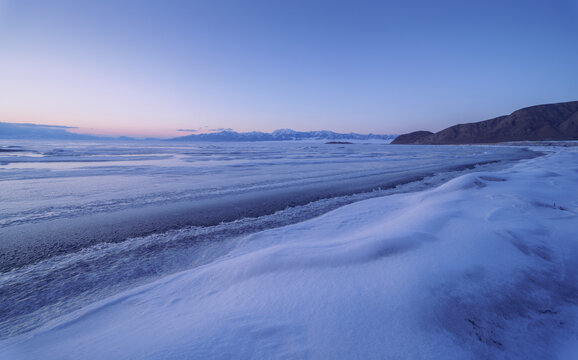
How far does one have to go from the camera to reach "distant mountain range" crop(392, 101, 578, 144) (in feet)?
300

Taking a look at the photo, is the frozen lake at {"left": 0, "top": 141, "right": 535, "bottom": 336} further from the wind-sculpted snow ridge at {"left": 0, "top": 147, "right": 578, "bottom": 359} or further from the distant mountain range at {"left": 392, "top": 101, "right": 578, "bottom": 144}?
the distant mountain range at {"left": 392, "top": 101, "right": 578, "bottom": 144}

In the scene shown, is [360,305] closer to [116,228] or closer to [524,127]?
[116,228]

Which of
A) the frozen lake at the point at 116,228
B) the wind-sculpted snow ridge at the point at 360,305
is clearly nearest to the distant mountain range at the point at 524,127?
the frozen lake at the point at 116,228

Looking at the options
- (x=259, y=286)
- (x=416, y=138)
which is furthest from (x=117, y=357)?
(x=416, y=138)

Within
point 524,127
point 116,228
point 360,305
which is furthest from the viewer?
point 524,127

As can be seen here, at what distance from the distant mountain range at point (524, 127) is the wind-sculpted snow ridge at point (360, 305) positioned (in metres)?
122

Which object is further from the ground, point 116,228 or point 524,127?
point 524,127

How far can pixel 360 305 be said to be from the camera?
2189 millimetres

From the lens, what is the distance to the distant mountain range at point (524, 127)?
300 ft

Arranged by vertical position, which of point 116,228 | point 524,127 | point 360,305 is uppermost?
point 524,127

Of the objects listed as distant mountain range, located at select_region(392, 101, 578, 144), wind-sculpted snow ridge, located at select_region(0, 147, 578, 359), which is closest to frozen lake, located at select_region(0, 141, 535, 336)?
wind-sculpted snow ridge, located at select_region(0, 147, 578, 359)

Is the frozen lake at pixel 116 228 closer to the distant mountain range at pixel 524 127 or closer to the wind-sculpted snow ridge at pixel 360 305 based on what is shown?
the wind-sculpted snow ridge at pixel 360 305

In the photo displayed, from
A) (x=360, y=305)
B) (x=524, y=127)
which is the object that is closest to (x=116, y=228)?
(x=360, y=305)

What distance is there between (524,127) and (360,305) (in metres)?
142
